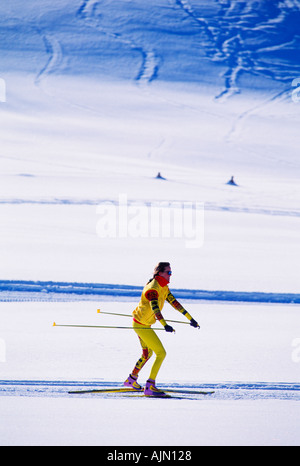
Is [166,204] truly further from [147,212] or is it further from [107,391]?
[107,391]

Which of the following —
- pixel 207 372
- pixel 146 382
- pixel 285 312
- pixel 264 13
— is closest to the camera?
pixel 146 382

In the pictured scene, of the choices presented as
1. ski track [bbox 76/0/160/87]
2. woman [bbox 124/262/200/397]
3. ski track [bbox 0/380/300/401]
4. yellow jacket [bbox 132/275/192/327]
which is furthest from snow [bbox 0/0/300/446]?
yellow jacket [bbox 132/275/192/327]

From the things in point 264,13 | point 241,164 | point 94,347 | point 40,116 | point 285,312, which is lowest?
point 94,347

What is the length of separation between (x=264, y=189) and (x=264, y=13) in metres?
34.8

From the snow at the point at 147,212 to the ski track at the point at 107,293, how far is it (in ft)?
0.10

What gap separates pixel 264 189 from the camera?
72.3 feet

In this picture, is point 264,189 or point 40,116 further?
point 40,116

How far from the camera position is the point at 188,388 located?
627 cm

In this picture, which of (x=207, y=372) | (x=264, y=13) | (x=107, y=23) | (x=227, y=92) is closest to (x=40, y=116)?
(x=227, y=92)

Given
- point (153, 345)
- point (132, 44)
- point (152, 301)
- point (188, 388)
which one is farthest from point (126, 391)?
point (132, 44)

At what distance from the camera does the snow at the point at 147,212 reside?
5.80 metres
